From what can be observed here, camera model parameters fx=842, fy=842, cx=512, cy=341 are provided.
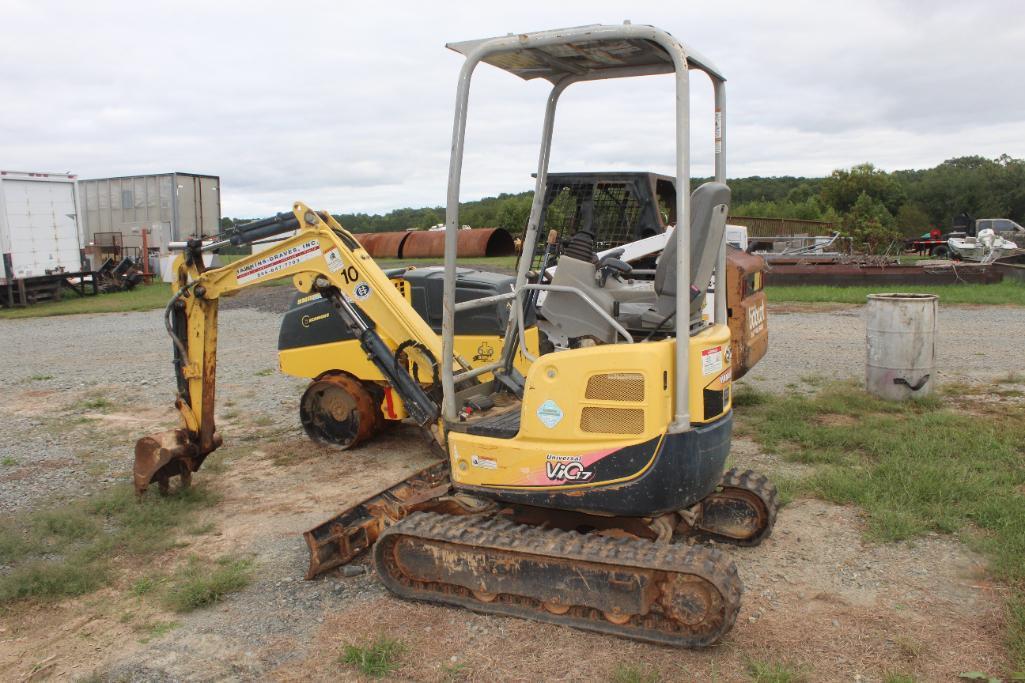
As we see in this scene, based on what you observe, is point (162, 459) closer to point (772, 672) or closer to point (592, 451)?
point (592, 451)

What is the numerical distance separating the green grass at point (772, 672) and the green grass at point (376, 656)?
5.35 feet

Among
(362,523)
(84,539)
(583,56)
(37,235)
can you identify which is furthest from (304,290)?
(37,235)

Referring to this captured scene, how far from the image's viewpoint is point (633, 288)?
4777mm

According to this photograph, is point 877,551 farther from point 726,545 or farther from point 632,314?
point 632,314

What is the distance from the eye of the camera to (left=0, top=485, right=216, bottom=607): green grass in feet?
16.0

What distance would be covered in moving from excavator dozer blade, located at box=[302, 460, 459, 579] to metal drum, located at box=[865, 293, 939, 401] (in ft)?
17.9

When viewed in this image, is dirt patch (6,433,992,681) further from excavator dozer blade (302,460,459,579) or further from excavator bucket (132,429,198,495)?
excavator bucket (132,429,198,495)

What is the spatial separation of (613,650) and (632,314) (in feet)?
5.76

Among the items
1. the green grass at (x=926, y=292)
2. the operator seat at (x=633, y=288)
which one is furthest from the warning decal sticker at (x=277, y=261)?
the green grass at (x=926, y=292)

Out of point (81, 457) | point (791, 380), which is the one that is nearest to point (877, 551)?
point (791, 380)

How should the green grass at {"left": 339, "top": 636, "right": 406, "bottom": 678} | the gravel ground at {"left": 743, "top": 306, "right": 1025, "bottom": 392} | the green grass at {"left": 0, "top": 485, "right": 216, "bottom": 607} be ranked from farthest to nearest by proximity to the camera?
the gravel ground at {"left": 743, "top": 306, "right": 1025, "bottom": 392} → the green grass at {"left": 0, "top": 485, "right": 216, "bottom": 607} → the green grass at {"left": 339, "top": 636, "right": 406, "bottom": 678}

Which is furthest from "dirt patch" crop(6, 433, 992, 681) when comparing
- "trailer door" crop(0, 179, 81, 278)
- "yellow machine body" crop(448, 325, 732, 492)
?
"trailer door" crop(0, 179, 81, 278)

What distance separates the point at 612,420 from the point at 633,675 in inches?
47.1

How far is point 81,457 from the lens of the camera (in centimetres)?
768
